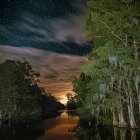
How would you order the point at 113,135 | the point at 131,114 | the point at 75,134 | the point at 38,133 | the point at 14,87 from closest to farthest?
the point at 113,135 → the point at 75,134 → the point at 131,114 → the point at 38,133 → the point at 14,87

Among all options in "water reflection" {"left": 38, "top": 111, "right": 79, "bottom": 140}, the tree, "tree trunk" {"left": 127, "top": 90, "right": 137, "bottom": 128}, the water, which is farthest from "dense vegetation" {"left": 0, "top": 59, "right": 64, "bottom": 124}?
"tree trunk" {"left": 127, "top": 90, "right": 137, "bottom": 128}

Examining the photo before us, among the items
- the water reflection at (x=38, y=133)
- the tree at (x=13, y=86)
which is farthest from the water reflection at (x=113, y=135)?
the tree at (x=13, y=86)

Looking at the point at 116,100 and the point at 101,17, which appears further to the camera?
the point at 116,100

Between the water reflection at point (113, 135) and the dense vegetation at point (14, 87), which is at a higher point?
the dense vegetation at point (14, 87)

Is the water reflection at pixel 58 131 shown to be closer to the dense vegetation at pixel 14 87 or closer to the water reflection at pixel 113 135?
the water reflection at pixel 113 135

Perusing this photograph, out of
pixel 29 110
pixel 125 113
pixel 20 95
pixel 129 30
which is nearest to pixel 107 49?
pixel 129 30

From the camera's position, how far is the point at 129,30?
80.6ft

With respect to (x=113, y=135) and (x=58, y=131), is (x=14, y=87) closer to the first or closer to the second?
(x=58, y=131)

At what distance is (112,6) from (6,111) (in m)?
57.0

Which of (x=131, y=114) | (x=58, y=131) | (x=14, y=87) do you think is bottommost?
(x=58, y=131)

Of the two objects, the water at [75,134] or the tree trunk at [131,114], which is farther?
the tree trunk at [131,114]

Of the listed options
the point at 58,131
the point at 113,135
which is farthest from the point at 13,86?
the point at 113,135

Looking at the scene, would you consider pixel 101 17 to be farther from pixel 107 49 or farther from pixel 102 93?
pixel 102 93

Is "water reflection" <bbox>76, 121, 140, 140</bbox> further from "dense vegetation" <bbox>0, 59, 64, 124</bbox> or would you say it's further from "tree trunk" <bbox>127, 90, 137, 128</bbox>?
"dense vegetation" <bbox>0, 59, 64, 124</bbox>
